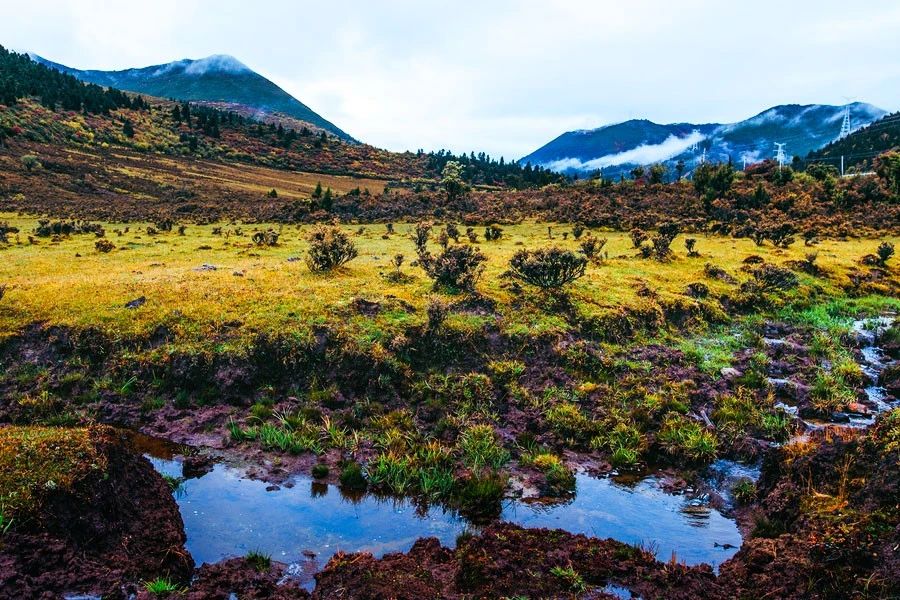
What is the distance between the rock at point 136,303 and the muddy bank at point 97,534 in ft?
28.6

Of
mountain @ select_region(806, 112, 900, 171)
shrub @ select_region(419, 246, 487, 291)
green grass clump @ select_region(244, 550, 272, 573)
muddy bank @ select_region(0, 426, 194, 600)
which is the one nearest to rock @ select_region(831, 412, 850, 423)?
shrub @ select_region(419, 246, 487, 291)

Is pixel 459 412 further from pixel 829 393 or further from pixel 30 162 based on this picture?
pixel 30 162

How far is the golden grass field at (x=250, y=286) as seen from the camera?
54.3ft

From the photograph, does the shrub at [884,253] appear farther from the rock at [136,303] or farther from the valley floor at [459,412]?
the rock at [136,303]

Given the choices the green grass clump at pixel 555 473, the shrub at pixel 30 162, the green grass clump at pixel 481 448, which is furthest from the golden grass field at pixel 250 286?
the shrub at pixel 30 162

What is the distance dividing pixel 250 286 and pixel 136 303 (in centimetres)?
367

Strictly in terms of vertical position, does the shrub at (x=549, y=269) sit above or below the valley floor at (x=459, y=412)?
above

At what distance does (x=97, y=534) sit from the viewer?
25.5 feet

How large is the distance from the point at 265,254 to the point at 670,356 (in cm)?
2333

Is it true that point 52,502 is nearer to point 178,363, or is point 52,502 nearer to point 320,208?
point 178,363

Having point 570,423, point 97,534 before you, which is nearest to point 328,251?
point 570,423

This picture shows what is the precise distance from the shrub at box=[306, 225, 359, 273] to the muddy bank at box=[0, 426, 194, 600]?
1394 cm

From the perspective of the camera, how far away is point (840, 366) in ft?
52.6

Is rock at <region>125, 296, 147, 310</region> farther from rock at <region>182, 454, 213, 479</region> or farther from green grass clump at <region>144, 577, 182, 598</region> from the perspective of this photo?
green grass clump at <region>144, 577, 182, 598</region>
